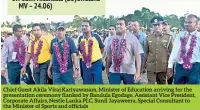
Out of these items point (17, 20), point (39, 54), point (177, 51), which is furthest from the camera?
point (39, 54)

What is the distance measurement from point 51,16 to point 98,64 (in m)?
0.80

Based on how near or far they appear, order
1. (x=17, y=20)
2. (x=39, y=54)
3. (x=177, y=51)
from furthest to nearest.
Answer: (x=39, y=54) → (x=177, y=51) → (x=17, y=20)

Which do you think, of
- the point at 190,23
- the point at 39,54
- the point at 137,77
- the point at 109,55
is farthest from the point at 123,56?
the point at 39,54

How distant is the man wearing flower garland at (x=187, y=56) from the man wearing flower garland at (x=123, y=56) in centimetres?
42

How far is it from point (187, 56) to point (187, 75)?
0.74 feet

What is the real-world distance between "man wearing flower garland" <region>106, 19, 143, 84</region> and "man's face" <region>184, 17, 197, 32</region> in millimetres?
603

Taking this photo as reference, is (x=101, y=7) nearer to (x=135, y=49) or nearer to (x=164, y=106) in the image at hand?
(x=135, y=49)

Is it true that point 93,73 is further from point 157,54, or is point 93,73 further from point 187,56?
point 187,56

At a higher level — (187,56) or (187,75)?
(187,56)

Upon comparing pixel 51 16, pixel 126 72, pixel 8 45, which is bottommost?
pixel 126 72

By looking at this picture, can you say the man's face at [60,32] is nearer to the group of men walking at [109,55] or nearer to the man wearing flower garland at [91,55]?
the group of men walking at [109,55]

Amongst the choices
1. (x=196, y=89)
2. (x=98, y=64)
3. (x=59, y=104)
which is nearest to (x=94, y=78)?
(x=98, y=64)

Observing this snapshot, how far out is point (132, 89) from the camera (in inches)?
204

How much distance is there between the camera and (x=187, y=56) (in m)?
5.21
